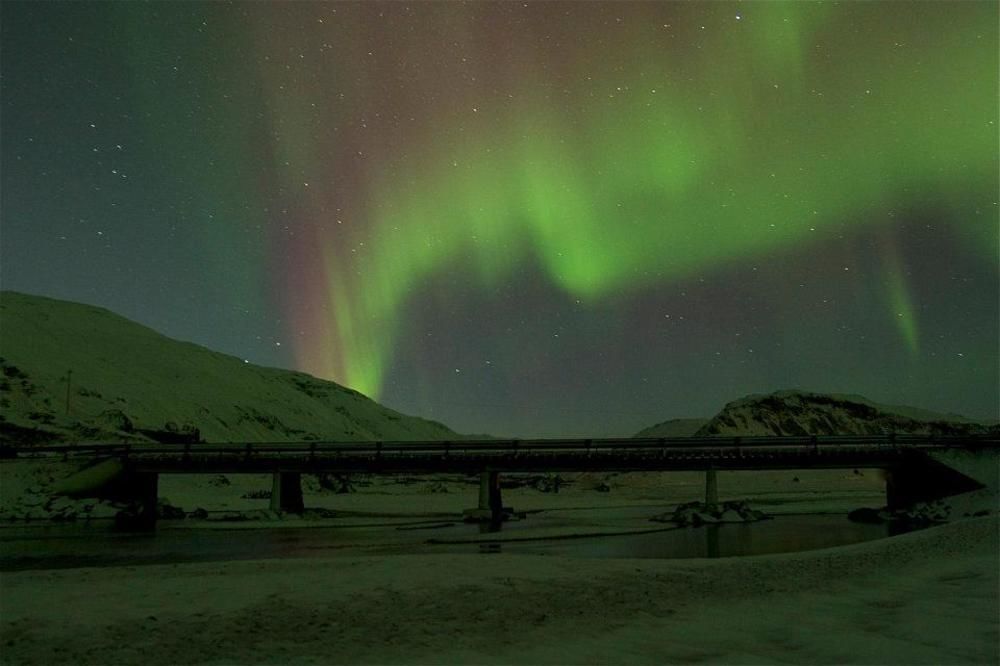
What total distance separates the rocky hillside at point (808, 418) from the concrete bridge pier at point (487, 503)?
10255 cm

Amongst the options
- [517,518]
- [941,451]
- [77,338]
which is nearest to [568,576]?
[517,518]

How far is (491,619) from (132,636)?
17.4ft

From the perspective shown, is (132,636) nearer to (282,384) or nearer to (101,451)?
(101,451)

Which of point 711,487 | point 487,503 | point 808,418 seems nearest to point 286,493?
point 487,503

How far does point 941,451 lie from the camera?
44.7 m

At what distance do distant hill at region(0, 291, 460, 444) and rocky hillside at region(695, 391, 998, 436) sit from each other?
8253cm

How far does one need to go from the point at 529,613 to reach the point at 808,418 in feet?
496

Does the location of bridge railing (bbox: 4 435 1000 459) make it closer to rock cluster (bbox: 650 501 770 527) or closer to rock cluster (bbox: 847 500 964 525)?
rock cluster (bbox: 650 501 770 527)

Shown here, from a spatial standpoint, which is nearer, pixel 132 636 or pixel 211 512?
pixel 132 636

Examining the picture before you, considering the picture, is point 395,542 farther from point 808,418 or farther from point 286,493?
point 808,418

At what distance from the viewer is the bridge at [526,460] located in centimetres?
4750

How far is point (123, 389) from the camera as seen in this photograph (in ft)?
357

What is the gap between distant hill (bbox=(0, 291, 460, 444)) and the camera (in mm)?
75125

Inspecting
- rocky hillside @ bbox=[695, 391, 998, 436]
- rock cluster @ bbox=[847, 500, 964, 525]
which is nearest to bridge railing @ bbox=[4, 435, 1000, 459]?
rock cluster @ bbox=[847, 500, 964, 525]
